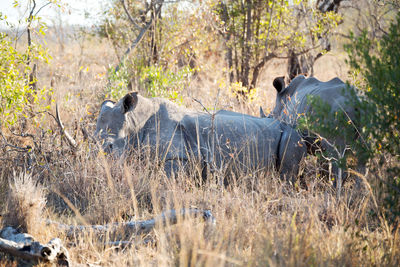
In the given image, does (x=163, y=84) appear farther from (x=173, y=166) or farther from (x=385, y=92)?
(x=385, y=92)

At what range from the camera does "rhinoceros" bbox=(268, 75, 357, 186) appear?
4.78 meters

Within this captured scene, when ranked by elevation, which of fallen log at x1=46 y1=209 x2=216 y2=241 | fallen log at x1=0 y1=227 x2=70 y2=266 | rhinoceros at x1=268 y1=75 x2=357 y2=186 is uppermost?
rhinoceros at x1=268 y1=75 x2=357 y2=186

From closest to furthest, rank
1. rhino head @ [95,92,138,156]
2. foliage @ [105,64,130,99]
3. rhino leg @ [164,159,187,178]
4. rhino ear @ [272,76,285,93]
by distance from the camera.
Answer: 1. rhino leg @ [164,159,187,178]
2. rhino head @ [95,92,138,156]
3. rhino ear @ [272,76,285,93]
4. foliage @ [105,64,130,99]

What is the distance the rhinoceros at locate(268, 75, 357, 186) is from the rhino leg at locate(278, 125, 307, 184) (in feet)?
0.37

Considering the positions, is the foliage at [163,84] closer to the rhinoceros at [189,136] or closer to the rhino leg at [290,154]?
the rhinoceros at [189,136]

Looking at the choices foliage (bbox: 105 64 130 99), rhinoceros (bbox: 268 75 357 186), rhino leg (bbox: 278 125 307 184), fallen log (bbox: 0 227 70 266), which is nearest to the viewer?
fallen log (bbox: 0 227 70 266)

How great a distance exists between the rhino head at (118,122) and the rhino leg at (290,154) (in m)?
1.93

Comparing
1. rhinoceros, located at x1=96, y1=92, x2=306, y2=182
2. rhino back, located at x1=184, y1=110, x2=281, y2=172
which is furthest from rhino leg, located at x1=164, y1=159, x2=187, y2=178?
rhino back, located at x1=184, y1=110, x2=281, y2=172

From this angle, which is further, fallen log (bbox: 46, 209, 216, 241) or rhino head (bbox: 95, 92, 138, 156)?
rhino head (bbox: 95, 92, 138, 156)

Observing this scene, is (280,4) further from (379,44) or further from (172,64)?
(379,44)

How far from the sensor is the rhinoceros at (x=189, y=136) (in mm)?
5250

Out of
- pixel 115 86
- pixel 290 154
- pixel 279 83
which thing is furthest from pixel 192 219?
pixel 115 86

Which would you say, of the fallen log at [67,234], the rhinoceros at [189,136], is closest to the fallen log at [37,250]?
the fallen log at [67,234]

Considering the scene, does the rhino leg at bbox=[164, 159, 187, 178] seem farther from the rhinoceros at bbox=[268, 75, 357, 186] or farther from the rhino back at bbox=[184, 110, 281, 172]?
the rhinoceros at bbox=[268, 75, 357, 186]
